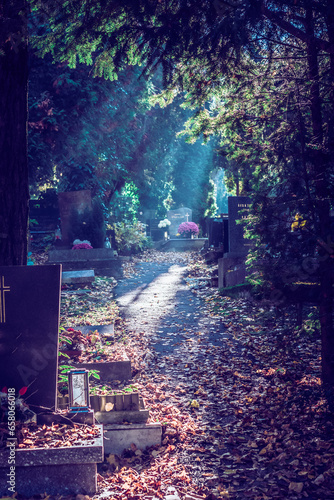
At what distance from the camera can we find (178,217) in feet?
139

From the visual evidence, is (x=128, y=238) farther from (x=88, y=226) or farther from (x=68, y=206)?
(x=68, y=206)

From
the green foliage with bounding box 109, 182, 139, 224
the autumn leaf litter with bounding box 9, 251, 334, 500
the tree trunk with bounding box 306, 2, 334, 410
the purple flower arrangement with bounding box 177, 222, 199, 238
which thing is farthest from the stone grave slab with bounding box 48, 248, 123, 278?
the purple flower arrangement with bounding box 177, 222, 199, 238

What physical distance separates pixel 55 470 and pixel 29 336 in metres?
1.20

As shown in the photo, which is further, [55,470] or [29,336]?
[29,336]

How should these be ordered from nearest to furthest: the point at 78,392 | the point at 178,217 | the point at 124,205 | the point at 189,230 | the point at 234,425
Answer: the point at 78,392, the point at 234,425, the point at 124,205, the point at 189,230, the point at 178,217

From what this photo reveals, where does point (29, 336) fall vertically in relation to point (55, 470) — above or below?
above

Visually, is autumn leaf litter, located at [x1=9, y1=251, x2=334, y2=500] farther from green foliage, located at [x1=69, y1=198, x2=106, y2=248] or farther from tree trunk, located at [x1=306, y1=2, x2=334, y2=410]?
green foliage, located at [x1=69, y1=198, x2=106, y2=248]

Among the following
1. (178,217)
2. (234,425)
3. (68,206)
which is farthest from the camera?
(178,217)

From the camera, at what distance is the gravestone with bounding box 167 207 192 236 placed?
138 ft

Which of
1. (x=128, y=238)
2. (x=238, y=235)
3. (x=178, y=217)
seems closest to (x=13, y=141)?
(x=238, y=235)

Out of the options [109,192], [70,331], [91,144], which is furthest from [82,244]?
[70,331]

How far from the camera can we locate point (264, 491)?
384cm

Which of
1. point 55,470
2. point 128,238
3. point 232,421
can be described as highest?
point 128,238

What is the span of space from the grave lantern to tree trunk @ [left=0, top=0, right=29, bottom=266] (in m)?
1.79
